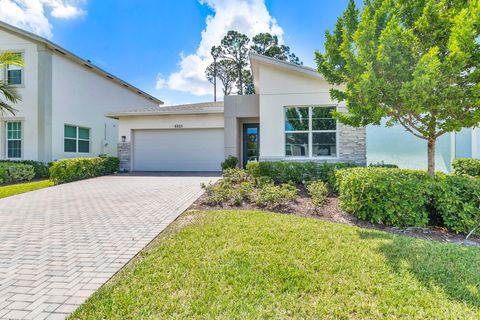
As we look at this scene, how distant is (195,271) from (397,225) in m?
4.29

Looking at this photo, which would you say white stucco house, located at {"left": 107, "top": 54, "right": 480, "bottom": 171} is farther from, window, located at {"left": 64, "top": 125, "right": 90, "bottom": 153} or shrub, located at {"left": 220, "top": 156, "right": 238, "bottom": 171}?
window, located at {"left": 64, "top": 125, "right": 90, "bottom": 153}

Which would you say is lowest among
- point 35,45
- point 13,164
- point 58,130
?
point 13,164

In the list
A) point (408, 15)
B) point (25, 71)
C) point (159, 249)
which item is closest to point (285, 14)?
point (408, 15)

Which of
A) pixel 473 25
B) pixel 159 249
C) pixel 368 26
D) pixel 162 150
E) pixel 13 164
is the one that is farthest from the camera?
pixel 162 150

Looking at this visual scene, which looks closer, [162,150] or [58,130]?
[58,130]

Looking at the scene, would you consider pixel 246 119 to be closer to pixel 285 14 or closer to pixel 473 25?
pixel 285 14

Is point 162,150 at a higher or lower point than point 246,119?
lower

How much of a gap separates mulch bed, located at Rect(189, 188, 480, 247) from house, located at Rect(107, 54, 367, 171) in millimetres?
3731

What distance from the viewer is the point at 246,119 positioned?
542 inches

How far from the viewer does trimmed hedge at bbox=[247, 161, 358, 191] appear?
915 centimetres

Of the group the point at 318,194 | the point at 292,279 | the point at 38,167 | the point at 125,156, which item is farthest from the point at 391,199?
the point at 38,167

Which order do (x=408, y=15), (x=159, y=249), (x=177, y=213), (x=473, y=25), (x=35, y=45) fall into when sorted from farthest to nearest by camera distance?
(x=35, y=45)
(x=177, y=213)
(x=408, y=15)
(x=473, y=25)
(x=159, y=249)

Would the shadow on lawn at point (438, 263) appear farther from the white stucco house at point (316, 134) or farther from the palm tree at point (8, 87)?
the palm tree at point (8, 87)

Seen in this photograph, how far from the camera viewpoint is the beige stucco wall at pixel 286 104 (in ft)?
35.0
